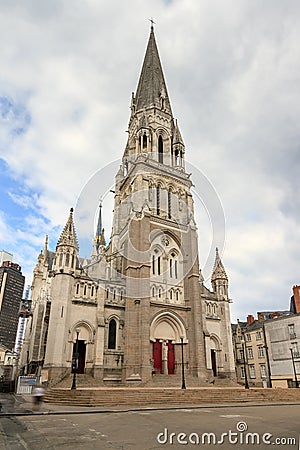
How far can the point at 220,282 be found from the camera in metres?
37.2

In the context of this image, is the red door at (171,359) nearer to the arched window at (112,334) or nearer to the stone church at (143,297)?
the stone church at (143,297)

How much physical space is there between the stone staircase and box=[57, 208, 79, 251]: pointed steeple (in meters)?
13.2

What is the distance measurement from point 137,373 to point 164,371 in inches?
162

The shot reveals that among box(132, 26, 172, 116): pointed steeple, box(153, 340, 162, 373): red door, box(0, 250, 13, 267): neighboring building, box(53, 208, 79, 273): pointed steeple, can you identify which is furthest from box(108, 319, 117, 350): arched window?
box(0, 250, 13, 267): neighboring building

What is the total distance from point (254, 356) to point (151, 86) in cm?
4120

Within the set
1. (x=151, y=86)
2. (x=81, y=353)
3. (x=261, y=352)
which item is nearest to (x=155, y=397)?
(x=81, y=353)

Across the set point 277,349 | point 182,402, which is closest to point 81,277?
point 182,402

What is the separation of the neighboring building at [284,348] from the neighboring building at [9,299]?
111m

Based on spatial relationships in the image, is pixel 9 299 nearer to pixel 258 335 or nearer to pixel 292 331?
pixel 258 335

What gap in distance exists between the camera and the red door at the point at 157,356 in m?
29.8

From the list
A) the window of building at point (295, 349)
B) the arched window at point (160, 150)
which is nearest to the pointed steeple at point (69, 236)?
the arched window at point (160, 150)

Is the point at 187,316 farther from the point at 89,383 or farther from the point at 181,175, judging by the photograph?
the point at 181,175

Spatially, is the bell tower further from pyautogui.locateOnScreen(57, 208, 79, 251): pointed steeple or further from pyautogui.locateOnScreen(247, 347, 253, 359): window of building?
pyautogui.locateOnScreen(247, 347, 253, 359): window of building

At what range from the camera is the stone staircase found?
17.5m
